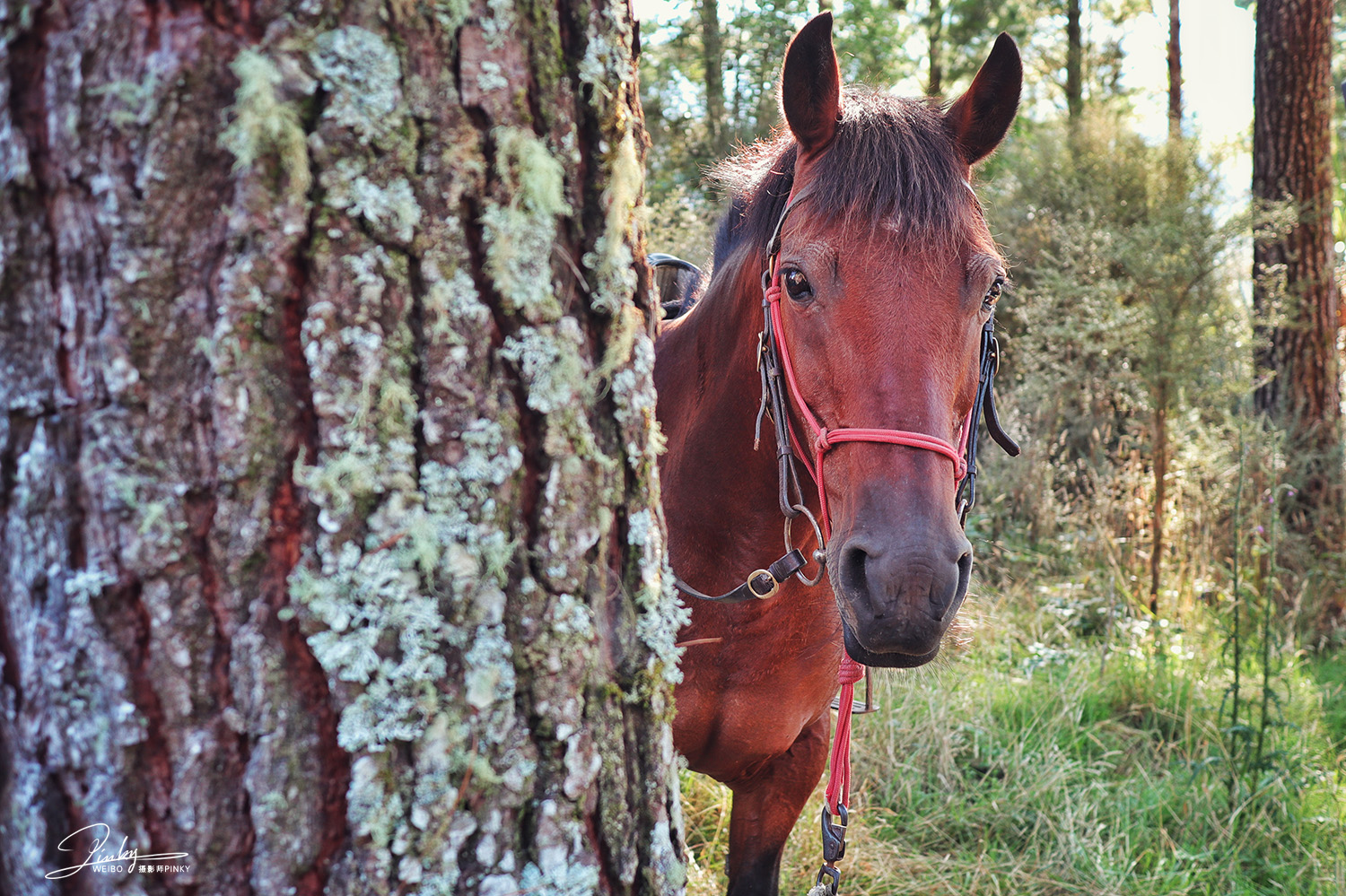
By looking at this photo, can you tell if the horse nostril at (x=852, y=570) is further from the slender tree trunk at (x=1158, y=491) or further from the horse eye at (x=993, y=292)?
the slender tree trunk at (x=1158, y=491)

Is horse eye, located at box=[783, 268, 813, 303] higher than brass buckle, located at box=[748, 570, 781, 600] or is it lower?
higher

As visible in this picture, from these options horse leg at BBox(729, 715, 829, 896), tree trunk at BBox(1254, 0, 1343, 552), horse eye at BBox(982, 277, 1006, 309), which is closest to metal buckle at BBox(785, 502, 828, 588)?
horse eye at BBox(982, 277, 1006, 309)

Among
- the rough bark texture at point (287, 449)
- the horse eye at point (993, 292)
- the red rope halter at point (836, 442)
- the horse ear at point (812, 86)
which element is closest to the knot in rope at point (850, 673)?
the red rope halter at point (836, 442)

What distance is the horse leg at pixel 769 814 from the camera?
231 centimetres

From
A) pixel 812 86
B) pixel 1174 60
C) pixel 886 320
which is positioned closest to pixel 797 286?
pixel 886 320

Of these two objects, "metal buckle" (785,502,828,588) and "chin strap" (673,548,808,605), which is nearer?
"metal buckle" (785,502,828,588)

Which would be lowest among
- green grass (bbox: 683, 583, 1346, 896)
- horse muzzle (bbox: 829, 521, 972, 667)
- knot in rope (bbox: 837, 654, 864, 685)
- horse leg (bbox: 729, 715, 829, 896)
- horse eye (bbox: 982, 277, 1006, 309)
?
green grass (bbox: 683, 583, 1346, 896)

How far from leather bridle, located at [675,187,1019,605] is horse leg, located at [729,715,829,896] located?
679mm

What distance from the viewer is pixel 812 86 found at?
179 centimetres

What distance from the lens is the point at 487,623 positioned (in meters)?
0.79

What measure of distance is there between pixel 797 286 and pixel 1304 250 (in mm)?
5573

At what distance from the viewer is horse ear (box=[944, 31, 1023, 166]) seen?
1.85 metres

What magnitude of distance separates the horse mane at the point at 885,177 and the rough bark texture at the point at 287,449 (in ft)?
3.02

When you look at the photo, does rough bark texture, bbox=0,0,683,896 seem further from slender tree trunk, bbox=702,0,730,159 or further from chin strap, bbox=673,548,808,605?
slender tree trunk, bbox=702,0,730,159
